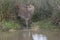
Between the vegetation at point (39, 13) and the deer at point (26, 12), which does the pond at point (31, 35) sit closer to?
the vegetation at point (39, 13)

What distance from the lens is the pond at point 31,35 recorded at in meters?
10.3

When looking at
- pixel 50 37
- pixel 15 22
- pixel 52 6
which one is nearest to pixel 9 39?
pixel 50 37

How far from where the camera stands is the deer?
12999 mm

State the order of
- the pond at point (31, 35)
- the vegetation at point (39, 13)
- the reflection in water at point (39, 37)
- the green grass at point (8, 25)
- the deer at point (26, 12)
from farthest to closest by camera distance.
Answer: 1. the deer at point (26, 12)
2. the vegetation at point (39, 13)
3. the green grass at point (8, 25)
4. the pond at point (31, 35)
5. the reflection in water at point (39, 37)

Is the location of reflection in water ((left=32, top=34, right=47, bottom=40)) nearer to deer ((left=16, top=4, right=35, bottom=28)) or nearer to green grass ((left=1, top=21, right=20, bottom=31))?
green grass ((left=1, top=21, right=20, bottom=31))

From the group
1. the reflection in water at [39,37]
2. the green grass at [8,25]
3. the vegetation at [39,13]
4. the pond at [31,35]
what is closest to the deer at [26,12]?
the vegetation at [39,13]

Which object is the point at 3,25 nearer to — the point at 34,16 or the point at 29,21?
the point at 29,21

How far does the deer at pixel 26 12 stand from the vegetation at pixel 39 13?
32 cm

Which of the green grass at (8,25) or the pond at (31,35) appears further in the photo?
the green grass at (8,25)

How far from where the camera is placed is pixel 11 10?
520 inches

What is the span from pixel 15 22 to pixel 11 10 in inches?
32.3

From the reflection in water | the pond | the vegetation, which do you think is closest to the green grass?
the vegetation

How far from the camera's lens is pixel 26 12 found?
13211 millimetres

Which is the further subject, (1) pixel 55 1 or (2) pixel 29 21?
(1) pixel 55 1
